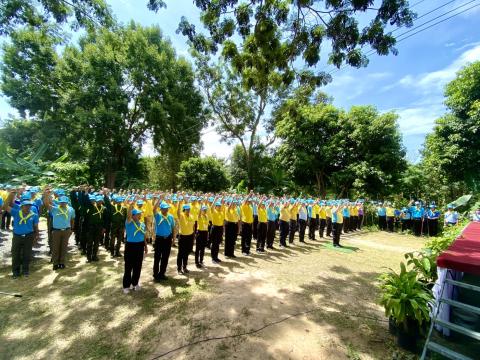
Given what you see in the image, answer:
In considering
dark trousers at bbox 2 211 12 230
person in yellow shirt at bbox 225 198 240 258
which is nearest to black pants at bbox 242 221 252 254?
person in yellow shirt at bbox 225 198 240 258

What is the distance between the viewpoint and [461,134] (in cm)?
1516

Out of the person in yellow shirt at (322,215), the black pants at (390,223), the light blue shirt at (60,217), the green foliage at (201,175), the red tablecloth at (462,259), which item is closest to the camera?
the red tablecloth at (462,259)

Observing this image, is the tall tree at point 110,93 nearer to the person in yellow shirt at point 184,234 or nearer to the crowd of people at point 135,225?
the crowd of people at point 135,225

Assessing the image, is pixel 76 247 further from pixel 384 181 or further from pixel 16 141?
pixel 16 141

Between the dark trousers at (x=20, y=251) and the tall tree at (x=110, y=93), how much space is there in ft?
53.2

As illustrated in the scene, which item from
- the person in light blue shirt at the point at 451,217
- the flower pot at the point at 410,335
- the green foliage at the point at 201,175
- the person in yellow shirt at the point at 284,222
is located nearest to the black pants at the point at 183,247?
the flower pot at the point at 410,335

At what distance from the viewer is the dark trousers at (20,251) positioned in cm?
691

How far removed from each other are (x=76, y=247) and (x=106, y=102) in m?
15.3

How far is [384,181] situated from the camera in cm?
1902

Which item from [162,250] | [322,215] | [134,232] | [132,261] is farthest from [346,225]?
[134,232]

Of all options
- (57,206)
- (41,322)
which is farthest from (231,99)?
(41,322)

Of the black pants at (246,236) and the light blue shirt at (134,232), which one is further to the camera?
the black pants at (246,236)

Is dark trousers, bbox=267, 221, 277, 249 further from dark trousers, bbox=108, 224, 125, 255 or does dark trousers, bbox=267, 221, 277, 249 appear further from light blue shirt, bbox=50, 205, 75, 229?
light blue shirt, bbox=50, 205, 75, 229

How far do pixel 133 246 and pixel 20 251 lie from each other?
11.1 feet
